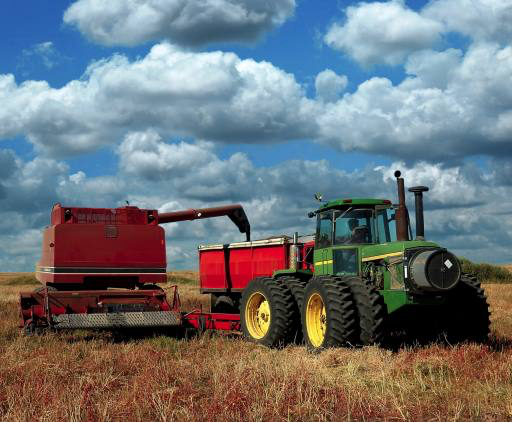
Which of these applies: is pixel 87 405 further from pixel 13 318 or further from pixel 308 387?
pixel 13 318

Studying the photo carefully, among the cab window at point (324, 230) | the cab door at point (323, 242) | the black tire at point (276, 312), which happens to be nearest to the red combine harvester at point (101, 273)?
the black tire at point (276, 312)

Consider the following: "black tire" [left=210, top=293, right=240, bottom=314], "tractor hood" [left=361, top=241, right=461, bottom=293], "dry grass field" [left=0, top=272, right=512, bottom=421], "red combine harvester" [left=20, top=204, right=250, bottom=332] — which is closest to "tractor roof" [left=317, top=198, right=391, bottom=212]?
"tractor hood" [left=361, top=241, right=461, bottom=293]

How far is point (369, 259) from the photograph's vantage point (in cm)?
1163

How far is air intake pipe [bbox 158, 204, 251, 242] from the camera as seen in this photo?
1827 cm

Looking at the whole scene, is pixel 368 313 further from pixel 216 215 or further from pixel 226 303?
pixel 216 215

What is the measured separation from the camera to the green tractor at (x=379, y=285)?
10758mm

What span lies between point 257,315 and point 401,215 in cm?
409

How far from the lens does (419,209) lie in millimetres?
11688

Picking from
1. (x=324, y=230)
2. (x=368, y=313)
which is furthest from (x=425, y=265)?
(x=324, y=230)

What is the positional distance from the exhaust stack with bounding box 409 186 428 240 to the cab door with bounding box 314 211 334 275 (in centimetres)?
158

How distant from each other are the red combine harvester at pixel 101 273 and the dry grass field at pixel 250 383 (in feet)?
4.66

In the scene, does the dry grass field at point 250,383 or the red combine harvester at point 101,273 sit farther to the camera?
the red combine harvester at point 101,273

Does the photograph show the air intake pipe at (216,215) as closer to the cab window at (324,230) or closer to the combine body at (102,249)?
the combine body at (102,249)

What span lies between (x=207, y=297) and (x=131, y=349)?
13.5 m
